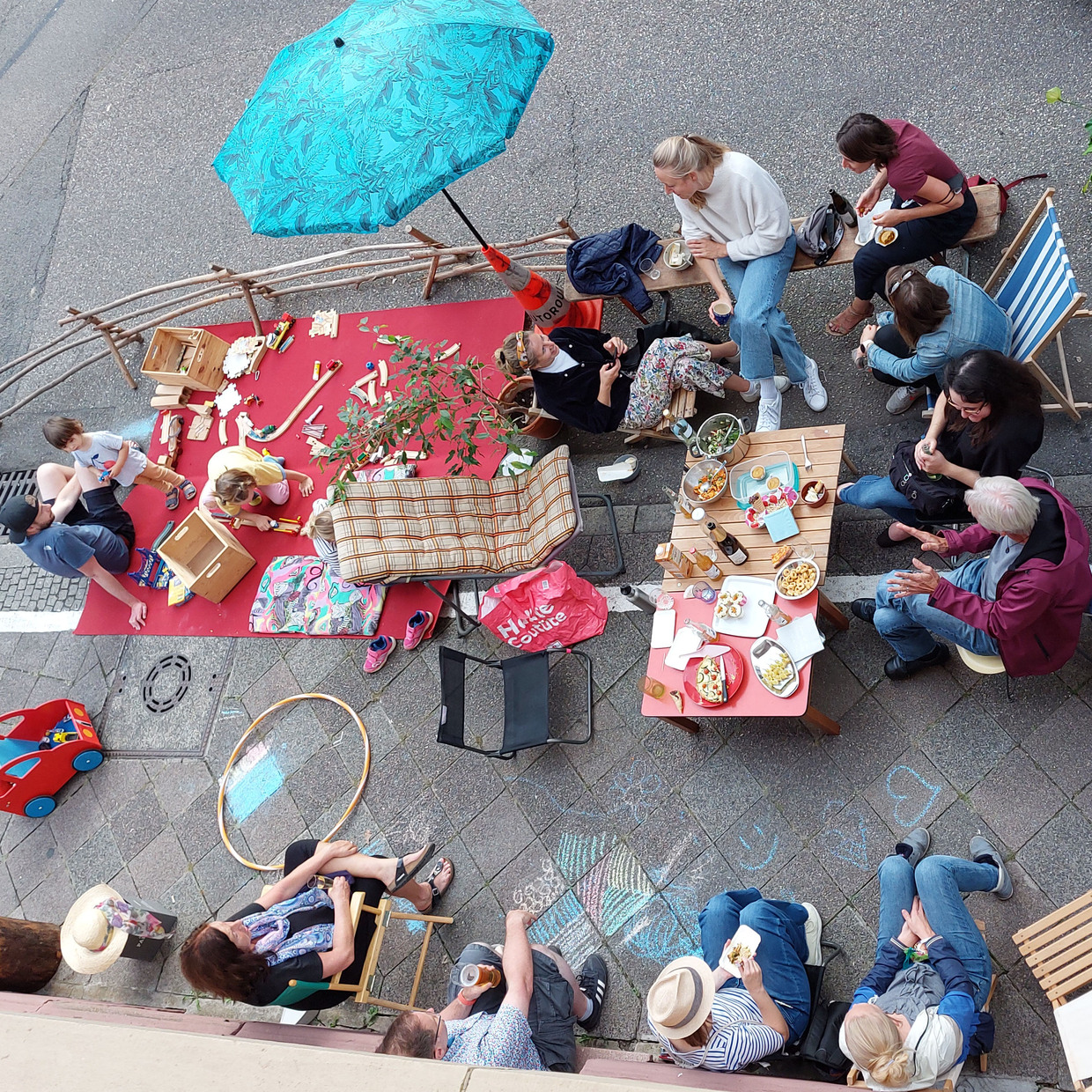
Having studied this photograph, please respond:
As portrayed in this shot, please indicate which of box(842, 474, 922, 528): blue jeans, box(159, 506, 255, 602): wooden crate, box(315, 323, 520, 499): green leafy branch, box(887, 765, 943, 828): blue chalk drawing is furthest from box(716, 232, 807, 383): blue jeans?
box(159, 506, 255, 602): wooden crate

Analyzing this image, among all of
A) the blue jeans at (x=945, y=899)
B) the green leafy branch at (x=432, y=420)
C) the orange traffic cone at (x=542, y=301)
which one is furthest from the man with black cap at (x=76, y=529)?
the blue jeans at (x=945, y=899)

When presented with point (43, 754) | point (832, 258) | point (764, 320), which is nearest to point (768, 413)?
point (764, 320)

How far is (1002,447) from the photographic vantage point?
434cm

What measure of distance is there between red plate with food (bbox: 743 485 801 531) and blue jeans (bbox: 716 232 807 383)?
1.09m

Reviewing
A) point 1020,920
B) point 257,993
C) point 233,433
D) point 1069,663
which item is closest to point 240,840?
point 257,993

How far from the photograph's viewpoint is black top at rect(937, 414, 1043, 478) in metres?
4.30

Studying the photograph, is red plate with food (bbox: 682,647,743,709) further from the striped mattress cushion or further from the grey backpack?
the grey backpack

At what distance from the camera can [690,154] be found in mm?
5156

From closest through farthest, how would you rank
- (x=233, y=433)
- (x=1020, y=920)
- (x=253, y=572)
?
1. (x=1020, y=920)
2. (x=253, y=572)
3. (x=233, y=433)

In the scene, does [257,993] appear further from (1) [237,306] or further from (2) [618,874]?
(1) [237,306]

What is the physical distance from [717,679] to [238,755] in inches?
141

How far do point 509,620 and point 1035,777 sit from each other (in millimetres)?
2992

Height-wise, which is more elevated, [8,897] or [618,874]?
[618,874]

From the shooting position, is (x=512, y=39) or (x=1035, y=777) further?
(x=512, y=39)
